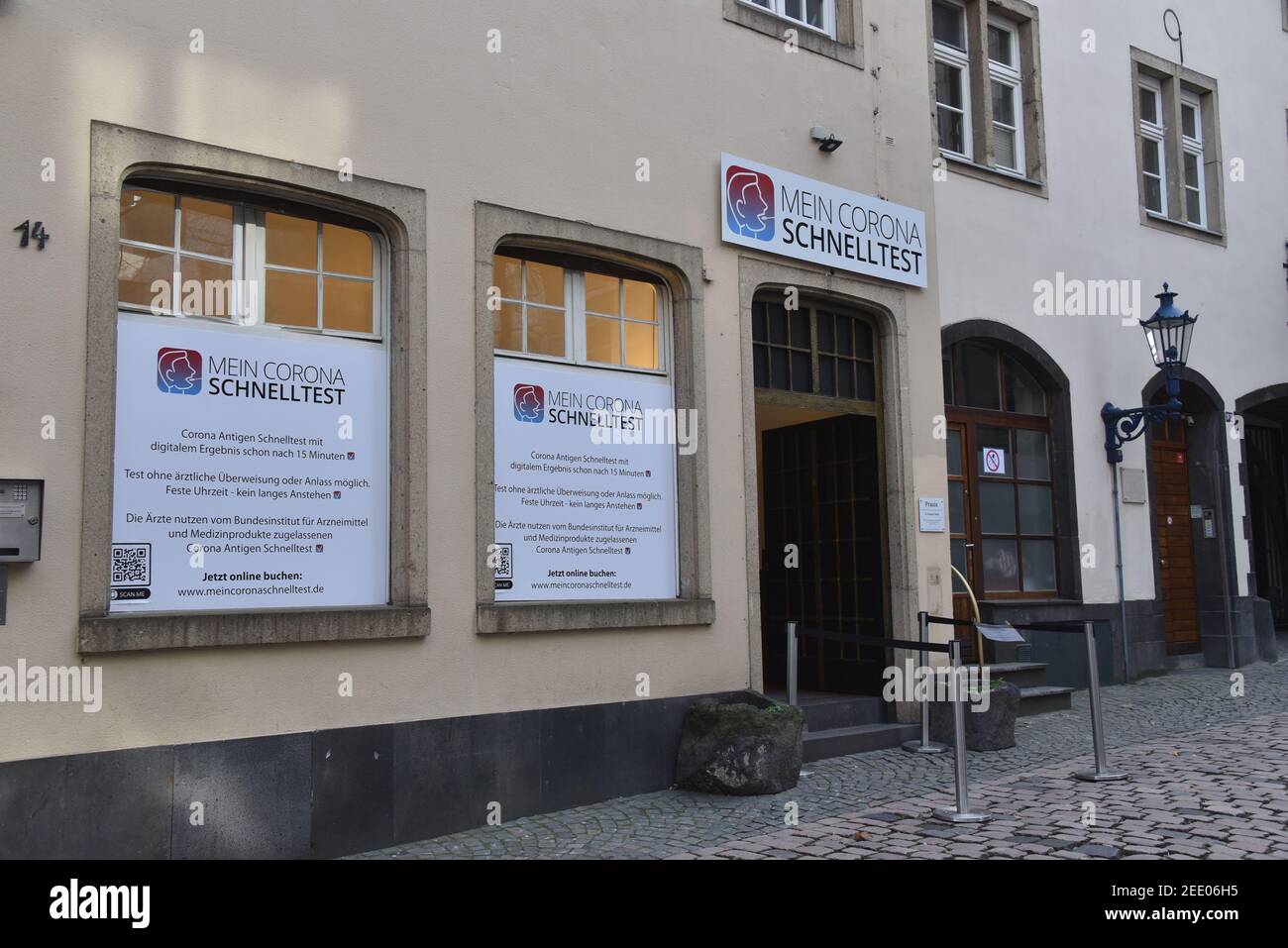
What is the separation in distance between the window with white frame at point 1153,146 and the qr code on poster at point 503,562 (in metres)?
10.2

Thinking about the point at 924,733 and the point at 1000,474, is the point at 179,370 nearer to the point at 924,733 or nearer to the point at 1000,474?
the point at 924,733

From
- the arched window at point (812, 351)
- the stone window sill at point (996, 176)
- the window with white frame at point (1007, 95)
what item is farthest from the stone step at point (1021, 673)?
the window with white frame at point (1007, 95)

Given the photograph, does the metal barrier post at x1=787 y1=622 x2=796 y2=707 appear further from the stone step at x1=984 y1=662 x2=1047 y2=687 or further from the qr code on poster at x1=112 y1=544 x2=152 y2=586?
the qr code on poster at x1=112 y1=544 x2=152 y2=586

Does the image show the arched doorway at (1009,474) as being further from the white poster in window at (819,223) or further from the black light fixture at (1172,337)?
the white poster in window at (819,223)

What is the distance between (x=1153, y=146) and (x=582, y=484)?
10034 millimetres

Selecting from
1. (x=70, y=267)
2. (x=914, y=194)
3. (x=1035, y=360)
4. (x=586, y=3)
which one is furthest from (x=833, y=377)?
(x=70, y=267)

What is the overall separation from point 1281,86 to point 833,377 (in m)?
10.4

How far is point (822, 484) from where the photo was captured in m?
10.2

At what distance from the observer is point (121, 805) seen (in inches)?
223

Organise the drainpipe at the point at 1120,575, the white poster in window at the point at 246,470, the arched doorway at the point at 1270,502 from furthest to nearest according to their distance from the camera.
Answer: the arched doorway at the point at 1270,502
the drainpipe at the point at 1120,575
the white poster in window at the point at 246,470

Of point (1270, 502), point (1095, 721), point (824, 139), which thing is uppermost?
point (824, 139)

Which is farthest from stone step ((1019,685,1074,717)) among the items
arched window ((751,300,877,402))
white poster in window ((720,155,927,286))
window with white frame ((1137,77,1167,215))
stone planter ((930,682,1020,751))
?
window with white frame ((1137,77,1167,215))

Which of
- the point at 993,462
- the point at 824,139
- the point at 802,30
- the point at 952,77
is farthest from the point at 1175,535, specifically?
the point at 802,30

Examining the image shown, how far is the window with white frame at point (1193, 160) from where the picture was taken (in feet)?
49.6
